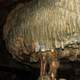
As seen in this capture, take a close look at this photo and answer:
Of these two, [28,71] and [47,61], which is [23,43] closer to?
[47,61]

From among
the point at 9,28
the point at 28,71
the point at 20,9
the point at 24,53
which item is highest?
the point at 20,9

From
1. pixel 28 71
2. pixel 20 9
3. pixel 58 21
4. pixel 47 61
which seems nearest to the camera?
pixel 58 21

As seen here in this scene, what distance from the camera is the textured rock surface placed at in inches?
58.2

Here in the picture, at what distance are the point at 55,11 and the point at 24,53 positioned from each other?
0.39 m

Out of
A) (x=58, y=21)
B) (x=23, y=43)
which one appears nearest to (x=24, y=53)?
(x=23, y=43)

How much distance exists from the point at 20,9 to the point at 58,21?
0.34 meters

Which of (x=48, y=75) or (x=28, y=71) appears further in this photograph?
(x=28, y=71)

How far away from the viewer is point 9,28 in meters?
1.73

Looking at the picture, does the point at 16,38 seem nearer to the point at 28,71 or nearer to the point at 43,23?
the point at 43,23

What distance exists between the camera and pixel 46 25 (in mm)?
1510

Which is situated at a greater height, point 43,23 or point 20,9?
point 20,9

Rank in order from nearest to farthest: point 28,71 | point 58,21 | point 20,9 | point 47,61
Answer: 1. point 58,21
2. point 47,61
3. point 20,9
4. point 28,71

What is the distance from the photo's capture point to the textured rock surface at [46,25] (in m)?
1.48

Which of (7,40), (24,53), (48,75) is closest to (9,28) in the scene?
(7,40)
